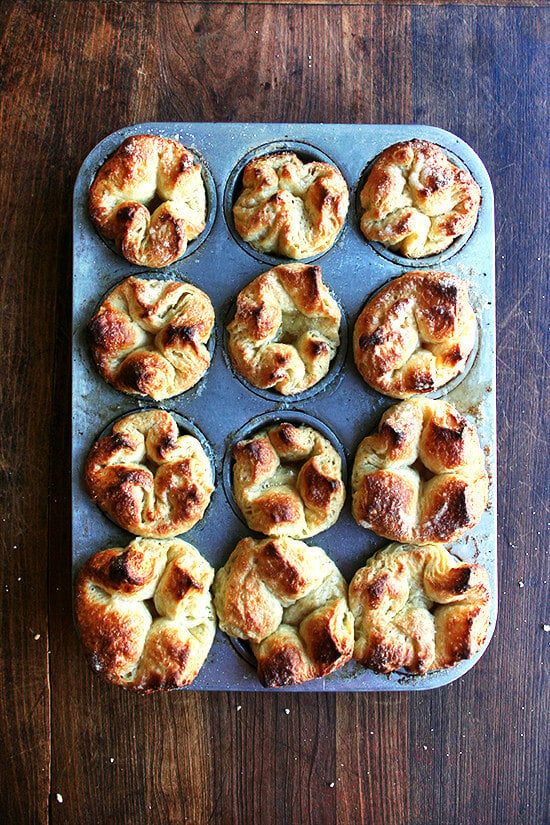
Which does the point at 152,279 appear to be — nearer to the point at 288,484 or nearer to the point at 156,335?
the point at 156,335

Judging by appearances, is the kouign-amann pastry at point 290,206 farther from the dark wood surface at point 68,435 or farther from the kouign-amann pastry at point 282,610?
the kouign-amann pastry at point 282,610

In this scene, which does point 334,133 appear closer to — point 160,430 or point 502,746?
point 160,430

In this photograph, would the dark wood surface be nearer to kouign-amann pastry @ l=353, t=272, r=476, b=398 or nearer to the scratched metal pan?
the scratched metal pan

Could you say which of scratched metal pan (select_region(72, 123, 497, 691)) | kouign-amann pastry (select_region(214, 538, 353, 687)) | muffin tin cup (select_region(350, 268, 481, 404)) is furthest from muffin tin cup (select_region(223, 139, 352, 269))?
kouign-amann pastry (select_region(214, 538, 353, 687))

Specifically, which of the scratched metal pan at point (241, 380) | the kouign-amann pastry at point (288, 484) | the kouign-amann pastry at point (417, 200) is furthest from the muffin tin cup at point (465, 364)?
the kouign-amann pastry at point (288, 484)

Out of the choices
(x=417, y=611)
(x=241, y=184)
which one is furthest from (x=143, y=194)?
(x=417, y=611)

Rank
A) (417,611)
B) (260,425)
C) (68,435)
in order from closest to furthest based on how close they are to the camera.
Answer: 1. (417,611)
2. (260,425)
3. (68,435)
